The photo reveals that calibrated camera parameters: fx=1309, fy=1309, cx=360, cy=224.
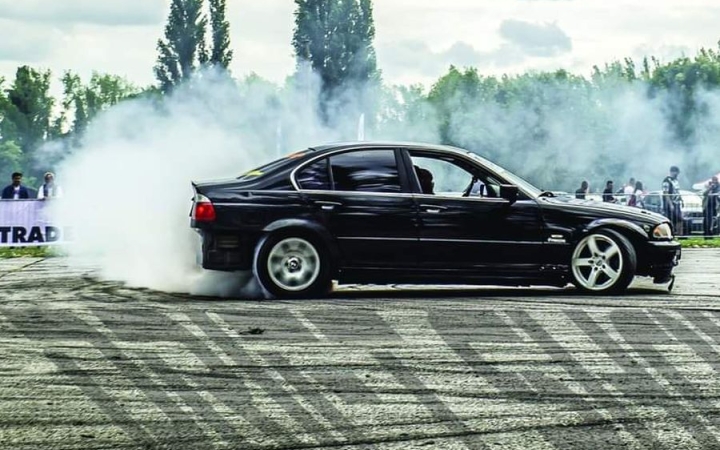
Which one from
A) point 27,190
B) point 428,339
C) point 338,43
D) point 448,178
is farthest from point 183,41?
point 428,339

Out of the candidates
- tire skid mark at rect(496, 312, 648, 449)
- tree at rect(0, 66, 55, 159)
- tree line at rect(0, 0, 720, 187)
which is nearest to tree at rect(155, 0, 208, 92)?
tree line at rect(0, 0, 720, 187)

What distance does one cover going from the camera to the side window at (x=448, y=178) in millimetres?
11961

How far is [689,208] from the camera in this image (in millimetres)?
26875

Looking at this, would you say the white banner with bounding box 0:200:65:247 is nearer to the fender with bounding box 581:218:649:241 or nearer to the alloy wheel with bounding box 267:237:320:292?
the alloy wheel with bounding box 267:237:320:292

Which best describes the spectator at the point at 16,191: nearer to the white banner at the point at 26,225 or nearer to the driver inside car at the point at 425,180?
the white banner at the point at 26,225

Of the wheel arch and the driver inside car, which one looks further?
the driver inside car

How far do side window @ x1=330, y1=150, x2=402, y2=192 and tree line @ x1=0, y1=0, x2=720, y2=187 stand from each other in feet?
115

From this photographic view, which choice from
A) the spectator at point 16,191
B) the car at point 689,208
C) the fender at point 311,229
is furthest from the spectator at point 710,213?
the fender at point 311,229

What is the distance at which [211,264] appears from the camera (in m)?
11.7

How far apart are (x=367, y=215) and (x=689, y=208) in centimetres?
1660

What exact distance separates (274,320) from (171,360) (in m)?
2.08

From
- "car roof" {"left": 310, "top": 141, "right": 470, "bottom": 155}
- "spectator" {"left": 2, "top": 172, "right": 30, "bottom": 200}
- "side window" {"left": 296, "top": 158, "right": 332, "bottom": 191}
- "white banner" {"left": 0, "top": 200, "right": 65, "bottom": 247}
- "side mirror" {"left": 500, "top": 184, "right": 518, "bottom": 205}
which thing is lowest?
"white banner" {"left": 0, "top": 200, "right": 65, "bottom": 247}

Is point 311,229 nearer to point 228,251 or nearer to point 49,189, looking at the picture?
point 228,251

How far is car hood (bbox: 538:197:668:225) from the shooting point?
11.9 metres
